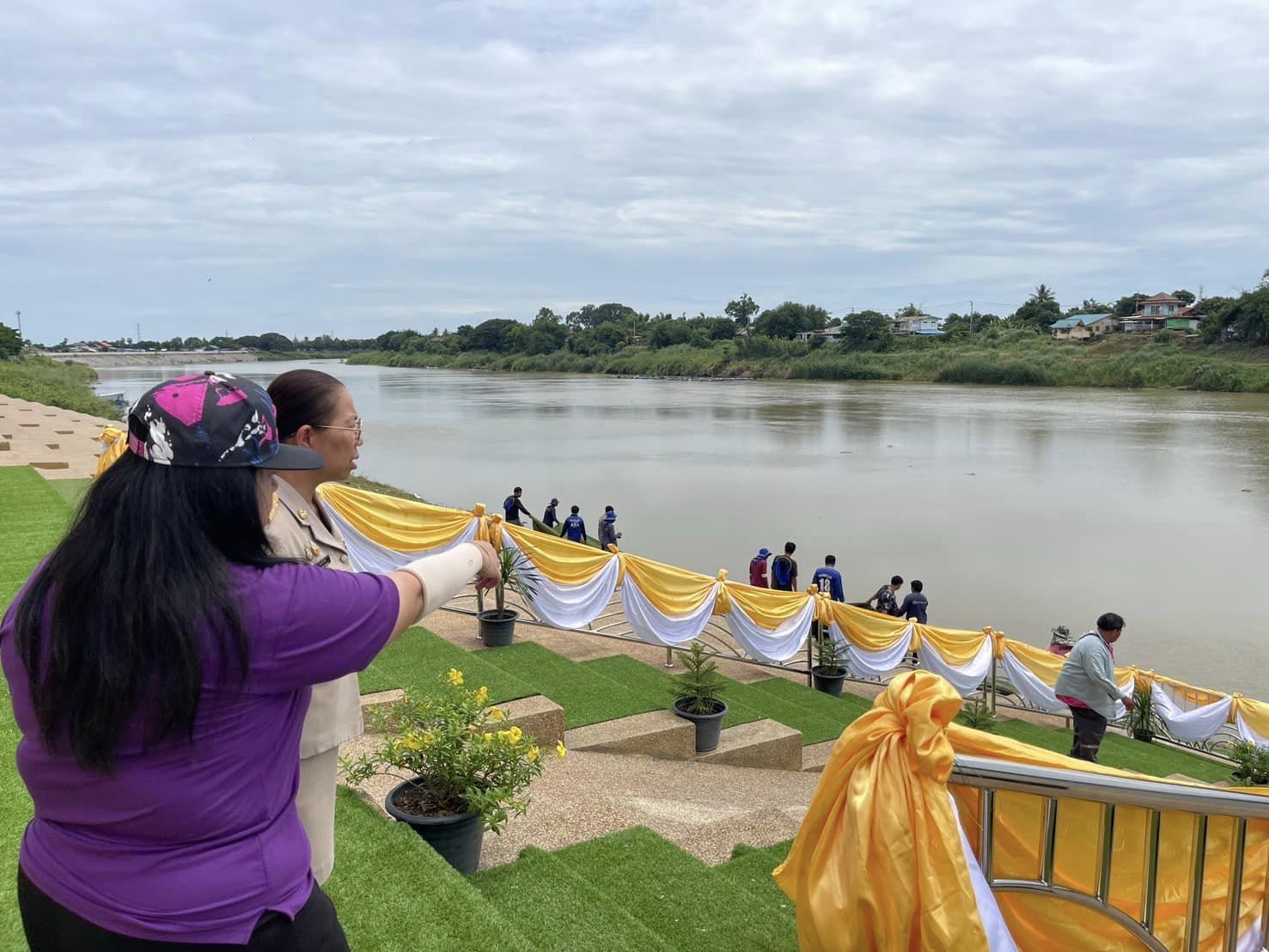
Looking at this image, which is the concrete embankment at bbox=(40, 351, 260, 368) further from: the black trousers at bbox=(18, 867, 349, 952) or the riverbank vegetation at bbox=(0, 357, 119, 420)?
the black trousers at bbox=(18, 867, 349, 952)

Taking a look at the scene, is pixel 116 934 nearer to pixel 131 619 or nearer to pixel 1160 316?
pixel 131 619

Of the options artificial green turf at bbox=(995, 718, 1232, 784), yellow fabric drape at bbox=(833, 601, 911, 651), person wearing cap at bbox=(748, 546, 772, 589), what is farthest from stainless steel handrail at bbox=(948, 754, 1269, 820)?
person wearing cap at bbox=(748, 546, 772, 589)

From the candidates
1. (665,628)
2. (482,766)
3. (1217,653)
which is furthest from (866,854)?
(1217,653)

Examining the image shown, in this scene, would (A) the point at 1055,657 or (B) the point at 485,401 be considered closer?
(A) the point at 1055,657

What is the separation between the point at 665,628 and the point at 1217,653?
8794 mm

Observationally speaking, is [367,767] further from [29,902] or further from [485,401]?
[485,401]

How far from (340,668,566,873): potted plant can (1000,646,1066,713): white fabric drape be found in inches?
293

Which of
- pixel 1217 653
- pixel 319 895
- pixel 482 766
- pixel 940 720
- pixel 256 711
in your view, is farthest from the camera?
pixel 1217 653

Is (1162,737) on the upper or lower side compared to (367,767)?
lower

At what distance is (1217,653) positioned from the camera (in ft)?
43.1

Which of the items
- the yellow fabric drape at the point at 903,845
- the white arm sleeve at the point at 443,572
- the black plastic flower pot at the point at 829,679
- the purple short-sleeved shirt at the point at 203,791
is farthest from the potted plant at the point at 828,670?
the purple short-sleeved shirt at the point at 203,791

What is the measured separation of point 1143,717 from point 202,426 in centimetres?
1096

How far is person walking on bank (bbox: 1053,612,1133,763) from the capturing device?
6992 millimetres

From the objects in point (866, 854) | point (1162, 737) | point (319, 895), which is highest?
point (319, 895)
